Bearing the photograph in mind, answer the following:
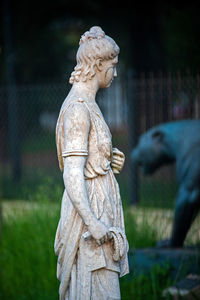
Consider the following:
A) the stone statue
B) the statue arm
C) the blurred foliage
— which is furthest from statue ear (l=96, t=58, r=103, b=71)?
the blurred foliage

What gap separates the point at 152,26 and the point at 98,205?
1142 centimetres

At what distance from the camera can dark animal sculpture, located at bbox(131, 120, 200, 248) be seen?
6.20 m

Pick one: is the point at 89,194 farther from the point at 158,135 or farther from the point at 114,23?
the point at 114,23

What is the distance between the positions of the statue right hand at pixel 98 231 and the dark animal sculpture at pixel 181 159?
322 centimetres

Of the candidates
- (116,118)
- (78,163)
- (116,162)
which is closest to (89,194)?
(78,163)

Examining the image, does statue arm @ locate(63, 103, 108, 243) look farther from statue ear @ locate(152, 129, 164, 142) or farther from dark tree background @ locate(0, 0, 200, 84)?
dark tree background @ locate(0, 0, 200, 84)

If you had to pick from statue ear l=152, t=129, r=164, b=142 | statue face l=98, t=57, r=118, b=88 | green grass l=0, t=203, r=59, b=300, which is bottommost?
green grass l=0, t=203, r=59, b=300

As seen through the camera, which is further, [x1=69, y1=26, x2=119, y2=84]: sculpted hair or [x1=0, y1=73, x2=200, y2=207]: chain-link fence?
[x1=0, y1=73, x2=200, y2=207]: chain-link fence

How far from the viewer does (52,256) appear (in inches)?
236

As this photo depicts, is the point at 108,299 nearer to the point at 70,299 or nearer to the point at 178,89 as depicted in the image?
the point at 70,299

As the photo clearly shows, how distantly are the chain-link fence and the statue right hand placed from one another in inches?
171

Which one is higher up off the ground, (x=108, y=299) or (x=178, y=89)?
(x=178, y=89)

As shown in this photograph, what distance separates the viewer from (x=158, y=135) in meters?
6.84

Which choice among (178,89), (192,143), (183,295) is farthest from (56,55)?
(183,295)
